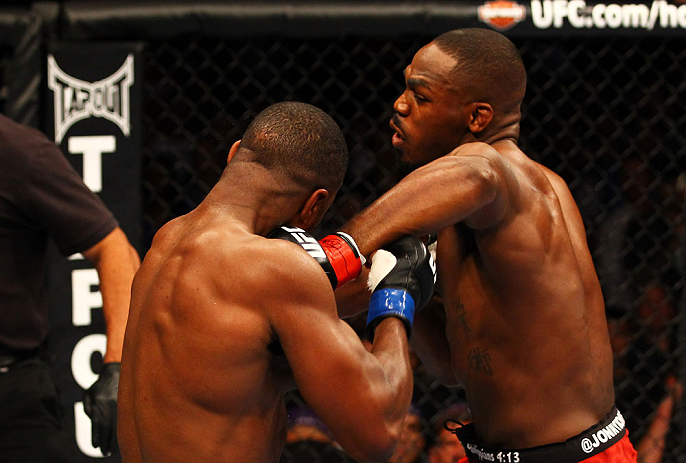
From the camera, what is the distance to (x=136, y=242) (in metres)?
2.46

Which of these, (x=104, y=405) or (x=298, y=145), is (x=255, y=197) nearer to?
(x=298, y=145)

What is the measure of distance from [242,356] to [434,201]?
42 cm

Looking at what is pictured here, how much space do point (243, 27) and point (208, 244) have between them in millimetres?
1442

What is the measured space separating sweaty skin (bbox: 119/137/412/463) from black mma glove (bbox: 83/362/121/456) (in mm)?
613

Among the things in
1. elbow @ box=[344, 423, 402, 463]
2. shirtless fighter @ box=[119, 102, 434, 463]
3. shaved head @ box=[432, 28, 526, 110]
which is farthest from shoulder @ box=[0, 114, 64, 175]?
elbow @ box=[344, 423, 402, 463]

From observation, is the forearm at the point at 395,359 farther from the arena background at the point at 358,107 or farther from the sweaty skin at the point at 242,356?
the arena background at the point at 358,107

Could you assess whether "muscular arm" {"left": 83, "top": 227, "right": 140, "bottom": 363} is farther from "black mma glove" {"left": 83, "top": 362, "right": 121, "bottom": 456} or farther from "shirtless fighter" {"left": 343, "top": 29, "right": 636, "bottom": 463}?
"shirtless fighter" {"left": 343, "top": 29, "right": 636, "bottom": 463}

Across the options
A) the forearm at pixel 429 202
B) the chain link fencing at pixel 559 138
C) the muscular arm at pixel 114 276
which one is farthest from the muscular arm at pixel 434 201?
the chain link fencing at pixel 559 138

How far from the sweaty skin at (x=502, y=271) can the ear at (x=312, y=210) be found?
10 cm

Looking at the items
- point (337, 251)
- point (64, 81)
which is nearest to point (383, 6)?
→ point (64, 81)

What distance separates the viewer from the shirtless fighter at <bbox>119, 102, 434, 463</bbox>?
120 cm

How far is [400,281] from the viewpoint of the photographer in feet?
4.57

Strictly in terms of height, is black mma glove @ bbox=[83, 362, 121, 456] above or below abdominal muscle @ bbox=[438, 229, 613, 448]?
below

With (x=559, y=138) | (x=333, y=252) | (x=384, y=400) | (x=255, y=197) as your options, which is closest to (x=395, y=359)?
(x=384, y=400)
